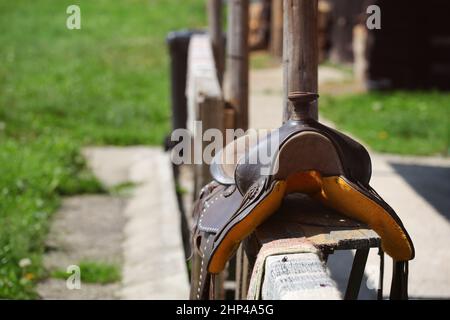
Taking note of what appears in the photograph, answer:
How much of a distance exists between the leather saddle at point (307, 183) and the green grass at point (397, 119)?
18.0 ft

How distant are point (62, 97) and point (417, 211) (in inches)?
256

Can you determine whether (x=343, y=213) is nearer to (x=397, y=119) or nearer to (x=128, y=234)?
(x=128, y=234)

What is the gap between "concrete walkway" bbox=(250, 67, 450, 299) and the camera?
4.54 meters

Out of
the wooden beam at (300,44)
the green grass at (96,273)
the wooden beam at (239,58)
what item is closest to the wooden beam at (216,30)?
the wooden beam at (239,58)

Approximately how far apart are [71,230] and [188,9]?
13.5 meters

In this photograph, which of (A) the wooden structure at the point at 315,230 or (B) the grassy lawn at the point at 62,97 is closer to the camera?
(A) the wooden structure at the point at 315,230

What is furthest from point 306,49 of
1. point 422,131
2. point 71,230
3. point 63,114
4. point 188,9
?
point 188,9

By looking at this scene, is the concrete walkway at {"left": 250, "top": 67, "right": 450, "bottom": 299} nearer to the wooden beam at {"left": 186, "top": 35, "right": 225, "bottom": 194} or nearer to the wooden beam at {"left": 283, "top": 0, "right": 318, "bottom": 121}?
the wooden beam at {"left": 186, "top": 35, "right": 225, "bottom": 194}

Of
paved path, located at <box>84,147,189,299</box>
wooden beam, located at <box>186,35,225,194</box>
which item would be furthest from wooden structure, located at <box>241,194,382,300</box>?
paved path, located at <box>84,147,189,299</box>

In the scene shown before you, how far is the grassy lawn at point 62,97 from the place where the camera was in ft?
20.8

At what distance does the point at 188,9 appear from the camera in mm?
19656

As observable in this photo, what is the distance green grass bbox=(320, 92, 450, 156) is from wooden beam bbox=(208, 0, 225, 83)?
6.11 feet

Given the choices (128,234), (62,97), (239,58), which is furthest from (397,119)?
(239,58)

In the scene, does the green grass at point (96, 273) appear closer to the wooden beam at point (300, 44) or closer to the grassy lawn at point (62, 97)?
the grassy lawn at point (62, 97)
